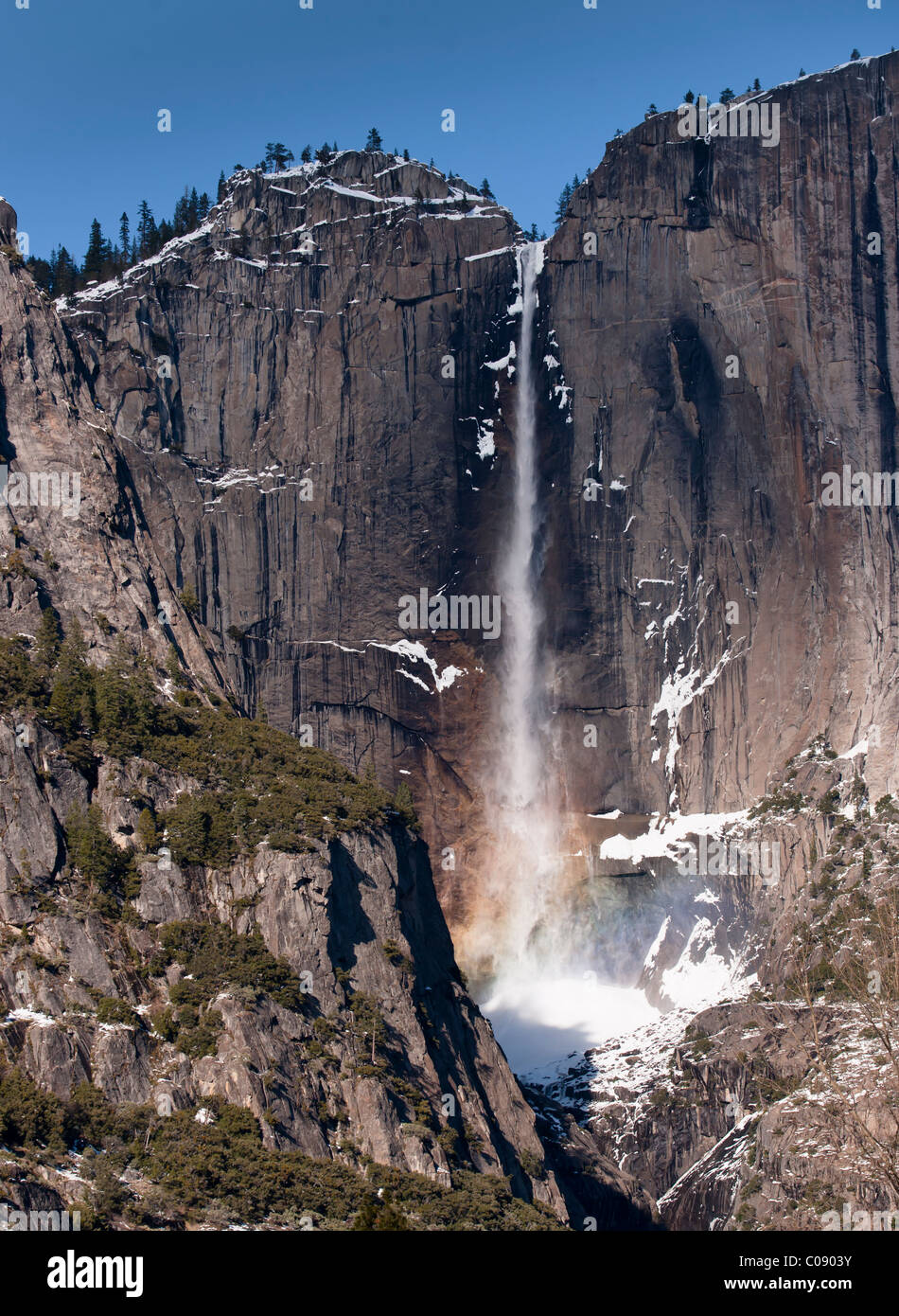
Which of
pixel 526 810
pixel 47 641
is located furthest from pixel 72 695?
pixel 526 810

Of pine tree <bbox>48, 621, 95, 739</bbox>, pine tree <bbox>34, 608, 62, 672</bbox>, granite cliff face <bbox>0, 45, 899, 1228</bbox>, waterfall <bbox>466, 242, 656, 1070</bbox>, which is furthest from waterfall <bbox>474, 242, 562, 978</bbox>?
pine tree <bbox>48, 621, 95, 739</bbox>

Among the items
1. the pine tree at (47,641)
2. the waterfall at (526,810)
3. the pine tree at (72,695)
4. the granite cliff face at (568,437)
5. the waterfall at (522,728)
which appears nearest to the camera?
the pine tree at (72,695)

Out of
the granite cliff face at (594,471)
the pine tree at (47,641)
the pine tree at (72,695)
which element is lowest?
the pine tree at (72,695)

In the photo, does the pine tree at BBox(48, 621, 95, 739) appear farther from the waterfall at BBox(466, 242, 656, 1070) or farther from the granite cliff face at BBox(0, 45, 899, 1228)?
the waterfall at BBox(466, 242, 656, 1070)

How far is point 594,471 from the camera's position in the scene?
141250 millimetres

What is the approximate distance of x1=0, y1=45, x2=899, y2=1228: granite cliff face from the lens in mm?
132750

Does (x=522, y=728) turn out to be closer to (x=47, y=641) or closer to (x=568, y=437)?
(x=568, y=437)

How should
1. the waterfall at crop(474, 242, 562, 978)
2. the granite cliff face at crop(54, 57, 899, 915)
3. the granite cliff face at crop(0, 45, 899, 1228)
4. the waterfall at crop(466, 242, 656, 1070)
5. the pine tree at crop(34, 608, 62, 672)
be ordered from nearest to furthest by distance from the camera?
1. the pine tree at crop(34, 608, 62, 672)
2. the granite cliff face at crop(0, 45, 899, 1228)
3. the granite cliff face at crop(54, 57, 899, 915)
4. the waterfall at crop(466, 242, 656, 1070)
5. the waterfall at crop(474, 242, 562, 978)

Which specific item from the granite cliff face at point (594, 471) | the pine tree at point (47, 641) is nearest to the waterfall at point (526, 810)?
the granite cliff face at point (594, 471)

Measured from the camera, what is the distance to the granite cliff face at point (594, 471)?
132750 mm

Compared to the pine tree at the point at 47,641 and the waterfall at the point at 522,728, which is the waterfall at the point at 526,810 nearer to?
the waterfall at the point at 522,728

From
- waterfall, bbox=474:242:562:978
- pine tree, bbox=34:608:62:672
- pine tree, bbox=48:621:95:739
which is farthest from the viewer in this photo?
waterfall, bbox=474:242:562:978

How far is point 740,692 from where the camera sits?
134 metres
